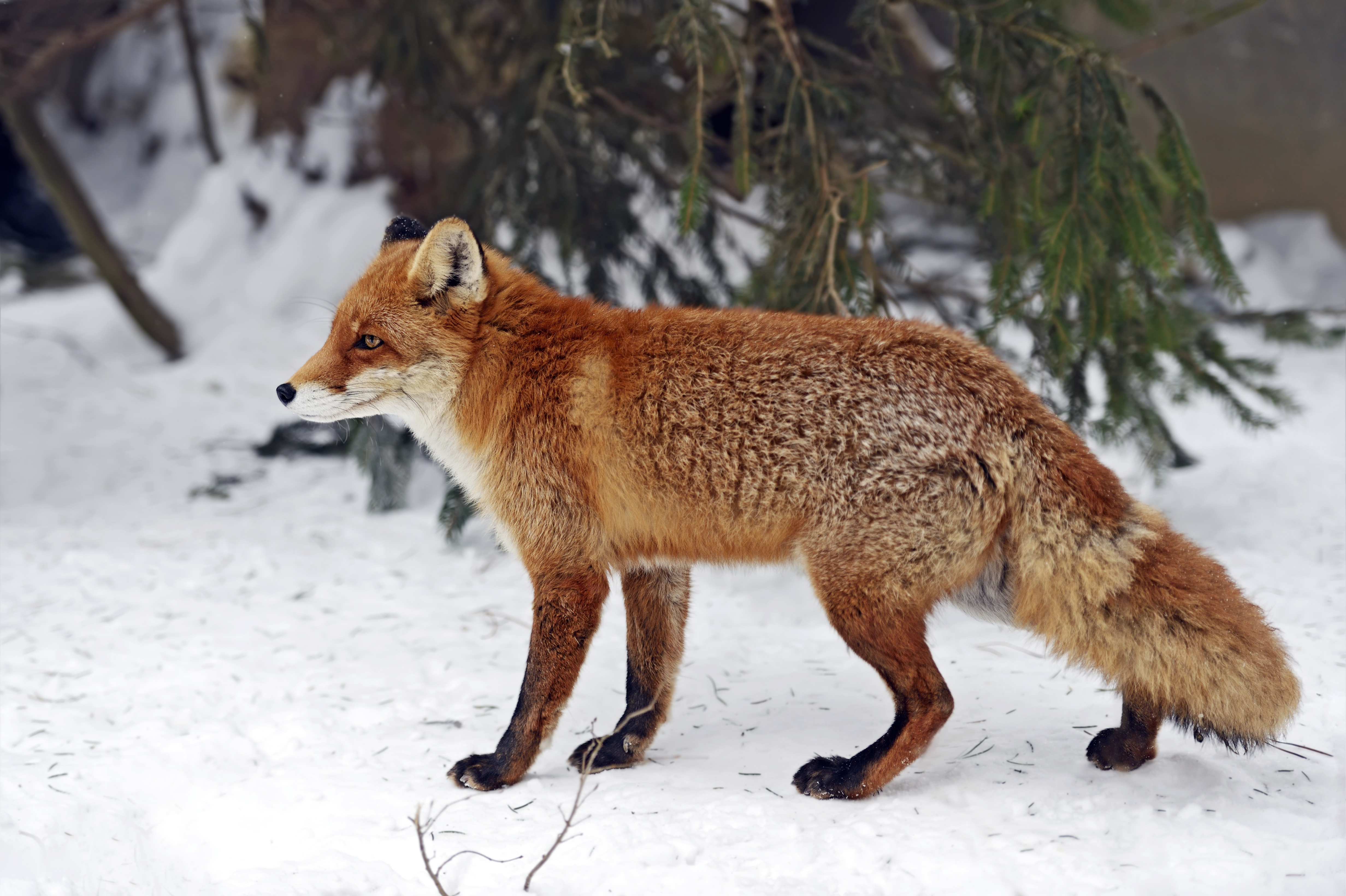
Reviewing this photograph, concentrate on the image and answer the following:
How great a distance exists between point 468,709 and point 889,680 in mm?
1880

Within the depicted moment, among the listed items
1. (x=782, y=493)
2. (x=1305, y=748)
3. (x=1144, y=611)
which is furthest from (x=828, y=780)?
(x=1305, y=748)

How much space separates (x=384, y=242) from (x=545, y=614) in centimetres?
171

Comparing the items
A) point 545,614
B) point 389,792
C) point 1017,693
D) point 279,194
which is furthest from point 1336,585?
point 279,194

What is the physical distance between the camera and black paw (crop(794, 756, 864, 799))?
3291 millimetres

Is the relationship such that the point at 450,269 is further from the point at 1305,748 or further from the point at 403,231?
the point at 1305,748

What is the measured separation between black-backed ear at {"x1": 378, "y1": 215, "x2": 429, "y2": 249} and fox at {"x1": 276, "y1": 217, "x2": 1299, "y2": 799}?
0.26 meters

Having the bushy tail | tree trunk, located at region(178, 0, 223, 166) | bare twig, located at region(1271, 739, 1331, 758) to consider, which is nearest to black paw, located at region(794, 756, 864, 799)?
the bushy tail

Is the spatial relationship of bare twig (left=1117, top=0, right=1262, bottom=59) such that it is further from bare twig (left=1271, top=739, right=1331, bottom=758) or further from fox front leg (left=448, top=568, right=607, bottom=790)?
fox front leg (left=448, top=568, right=607, bottom=790)

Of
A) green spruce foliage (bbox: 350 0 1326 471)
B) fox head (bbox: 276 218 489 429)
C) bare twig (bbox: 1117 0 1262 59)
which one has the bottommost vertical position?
fox head (bbox: 276 218 489 429)

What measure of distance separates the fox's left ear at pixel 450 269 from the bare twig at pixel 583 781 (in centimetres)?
157

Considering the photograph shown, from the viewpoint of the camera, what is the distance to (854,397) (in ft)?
10.9

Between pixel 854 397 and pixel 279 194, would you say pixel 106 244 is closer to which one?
pixel 279 194

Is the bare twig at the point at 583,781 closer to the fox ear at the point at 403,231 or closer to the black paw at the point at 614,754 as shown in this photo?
the black paw at the point at 614,754

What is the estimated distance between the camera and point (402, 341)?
3596 mm
